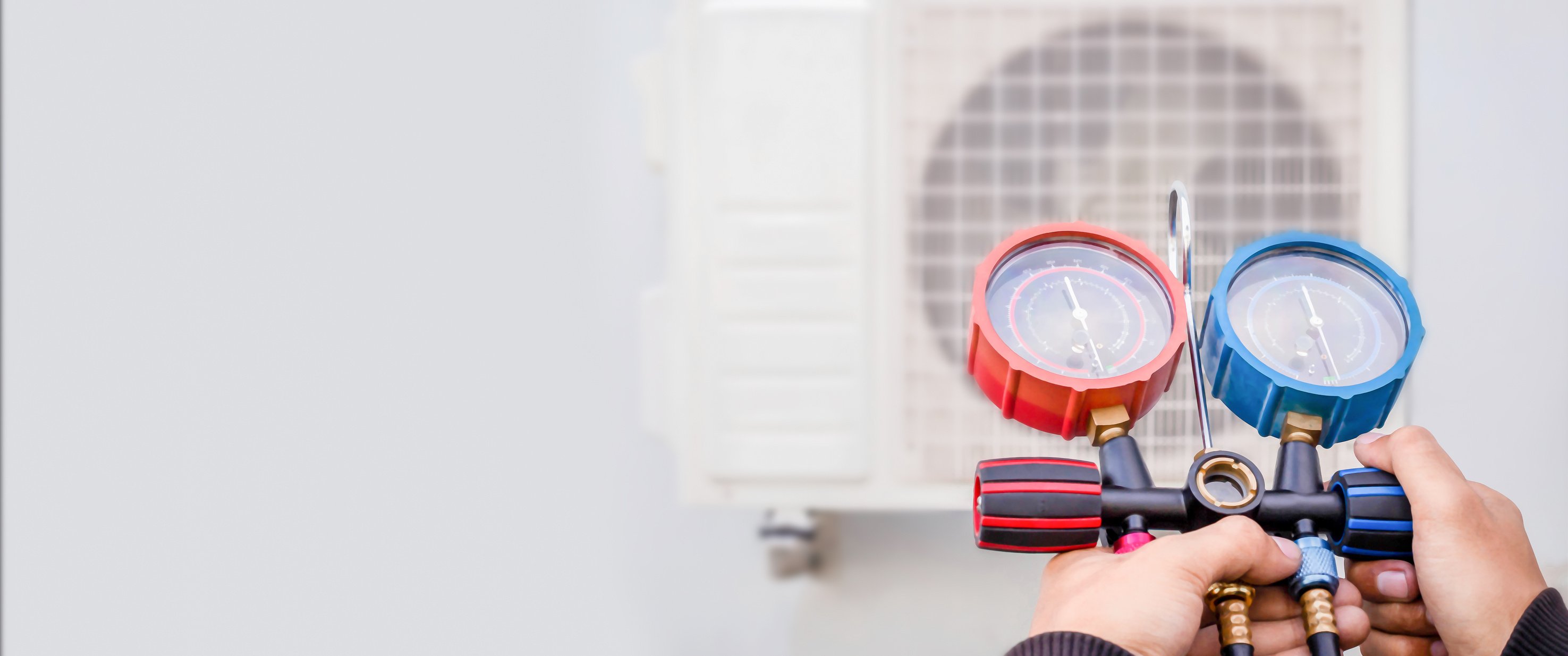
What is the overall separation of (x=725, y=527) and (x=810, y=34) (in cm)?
46

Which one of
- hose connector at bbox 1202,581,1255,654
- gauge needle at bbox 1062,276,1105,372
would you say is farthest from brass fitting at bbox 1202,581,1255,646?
gauge needle at bbox 1062,276,1105,372

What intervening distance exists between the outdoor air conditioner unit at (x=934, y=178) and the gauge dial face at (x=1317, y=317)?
0.66ft

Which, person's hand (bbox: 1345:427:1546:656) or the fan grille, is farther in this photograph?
the fan grille

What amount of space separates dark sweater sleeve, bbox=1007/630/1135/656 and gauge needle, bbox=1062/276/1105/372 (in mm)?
111

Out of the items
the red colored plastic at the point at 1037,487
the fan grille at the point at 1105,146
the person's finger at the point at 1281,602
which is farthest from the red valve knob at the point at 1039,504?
the fan grille at the point at 1105,146

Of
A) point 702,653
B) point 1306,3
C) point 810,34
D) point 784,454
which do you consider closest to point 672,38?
point 810,34

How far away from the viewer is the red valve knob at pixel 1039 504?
37 cm

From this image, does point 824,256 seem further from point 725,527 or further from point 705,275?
point 725,527

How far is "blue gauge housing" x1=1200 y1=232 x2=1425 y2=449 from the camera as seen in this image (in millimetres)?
393

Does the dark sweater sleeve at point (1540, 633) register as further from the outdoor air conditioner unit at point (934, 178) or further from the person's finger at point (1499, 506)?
the outdoor air conditioner unit at point (934, 178)

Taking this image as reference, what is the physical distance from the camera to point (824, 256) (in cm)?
65

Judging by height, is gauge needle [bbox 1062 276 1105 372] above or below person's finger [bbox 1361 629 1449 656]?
above

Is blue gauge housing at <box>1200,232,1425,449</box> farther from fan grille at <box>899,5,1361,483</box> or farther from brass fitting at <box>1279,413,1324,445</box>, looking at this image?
fan grille at <box>899,5,1361,483</box>

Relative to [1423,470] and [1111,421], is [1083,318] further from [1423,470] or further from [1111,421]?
[1423,470]
